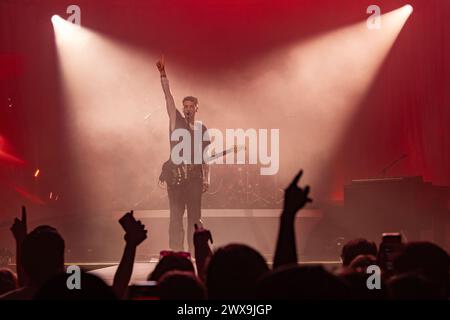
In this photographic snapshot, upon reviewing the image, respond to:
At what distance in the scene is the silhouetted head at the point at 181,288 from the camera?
1908mm

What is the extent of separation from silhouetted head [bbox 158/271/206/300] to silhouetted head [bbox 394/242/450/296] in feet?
2.85

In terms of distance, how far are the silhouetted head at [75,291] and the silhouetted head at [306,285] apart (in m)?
0.52

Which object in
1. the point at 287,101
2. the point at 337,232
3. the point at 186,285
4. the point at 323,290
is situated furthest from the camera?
the point at 287,101

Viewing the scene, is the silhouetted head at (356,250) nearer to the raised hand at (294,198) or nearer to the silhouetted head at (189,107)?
the raised hand at (294,198)

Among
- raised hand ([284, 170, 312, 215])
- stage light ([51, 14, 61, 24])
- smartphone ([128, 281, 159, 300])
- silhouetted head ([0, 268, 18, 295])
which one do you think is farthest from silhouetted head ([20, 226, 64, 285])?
stage light ([51, 14, 61, 24])

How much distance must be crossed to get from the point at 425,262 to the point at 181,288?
1.01 m

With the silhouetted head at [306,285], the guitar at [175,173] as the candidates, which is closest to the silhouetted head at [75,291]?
the silhouetted head at [306,285]

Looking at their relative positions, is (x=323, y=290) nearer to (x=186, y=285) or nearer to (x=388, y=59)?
(x=186, y=285)

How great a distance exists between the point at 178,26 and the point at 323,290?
10.6m

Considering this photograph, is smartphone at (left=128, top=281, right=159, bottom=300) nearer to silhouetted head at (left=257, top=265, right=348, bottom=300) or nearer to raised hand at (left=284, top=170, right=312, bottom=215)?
raised hand at (left=284, top=170, right=312, bottom=215)

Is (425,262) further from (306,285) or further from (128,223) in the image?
(128,223)

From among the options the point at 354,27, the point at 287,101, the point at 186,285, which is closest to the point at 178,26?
the point at 287,101
